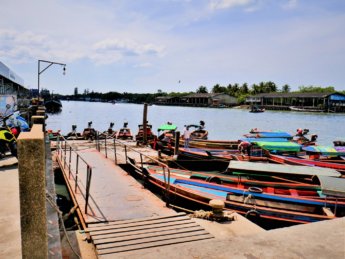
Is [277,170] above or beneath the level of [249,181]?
above

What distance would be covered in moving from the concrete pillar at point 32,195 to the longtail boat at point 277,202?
480 cm

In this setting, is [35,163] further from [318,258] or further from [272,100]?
[272,100]

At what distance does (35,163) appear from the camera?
2.98 meters

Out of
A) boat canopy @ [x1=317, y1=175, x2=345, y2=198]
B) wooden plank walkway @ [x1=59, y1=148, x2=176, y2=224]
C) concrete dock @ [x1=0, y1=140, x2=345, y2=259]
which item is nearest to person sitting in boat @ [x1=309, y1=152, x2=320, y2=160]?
boat canopy @ [x1=317, y1=175, x2=345, y2=198]

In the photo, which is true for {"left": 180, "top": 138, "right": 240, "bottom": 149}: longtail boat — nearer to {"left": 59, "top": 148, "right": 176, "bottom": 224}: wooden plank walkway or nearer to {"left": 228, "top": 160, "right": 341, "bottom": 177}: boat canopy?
{"left": 228, "top": 160, "right": 341, "bottom": 177}: boat canopy

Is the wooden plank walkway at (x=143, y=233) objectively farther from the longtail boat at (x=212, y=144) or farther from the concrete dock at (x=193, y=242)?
the longtail boat at (x=212, y=144)

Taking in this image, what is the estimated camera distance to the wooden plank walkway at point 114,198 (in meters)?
6.82

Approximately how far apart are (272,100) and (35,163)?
108497mm

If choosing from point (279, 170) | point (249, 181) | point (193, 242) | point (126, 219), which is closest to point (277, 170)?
point (279, 170)

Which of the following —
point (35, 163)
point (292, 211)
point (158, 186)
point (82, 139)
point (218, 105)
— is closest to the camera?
point (35, 163)

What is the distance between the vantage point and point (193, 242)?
493 cm

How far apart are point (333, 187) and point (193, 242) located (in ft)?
16.0

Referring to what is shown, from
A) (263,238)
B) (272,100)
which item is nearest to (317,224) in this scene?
(263,238)

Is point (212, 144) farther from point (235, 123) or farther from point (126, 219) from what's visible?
point (235, 123)
